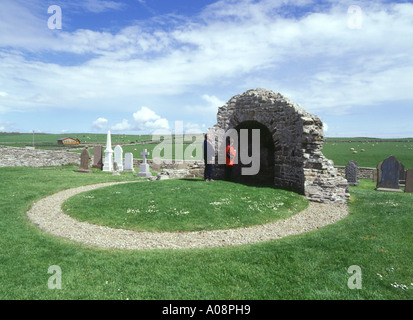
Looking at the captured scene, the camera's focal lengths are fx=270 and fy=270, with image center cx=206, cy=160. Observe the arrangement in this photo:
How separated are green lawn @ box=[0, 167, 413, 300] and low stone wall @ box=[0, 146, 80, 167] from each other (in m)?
27.4

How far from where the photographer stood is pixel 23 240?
312 inches

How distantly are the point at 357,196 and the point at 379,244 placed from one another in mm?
7669

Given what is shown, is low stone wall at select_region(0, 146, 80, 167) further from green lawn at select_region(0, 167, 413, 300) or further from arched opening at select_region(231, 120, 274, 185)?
green lawn at select_region(0, 167, 413, 300)

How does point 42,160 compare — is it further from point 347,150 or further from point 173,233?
point 347,150

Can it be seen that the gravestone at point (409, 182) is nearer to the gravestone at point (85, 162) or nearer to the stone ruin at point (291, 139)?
the stone ruin at point (291, 139)

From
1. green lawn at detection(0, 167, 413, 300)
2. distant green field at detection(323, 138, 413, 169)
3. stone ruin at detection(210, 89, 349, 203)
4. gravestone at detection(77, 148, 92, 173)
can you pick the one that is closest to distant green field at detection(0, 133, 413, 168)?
distant green field at detection(323, 138, 413, 169)

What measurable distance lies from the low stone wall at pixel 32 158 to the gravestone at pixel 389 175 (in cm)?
3152

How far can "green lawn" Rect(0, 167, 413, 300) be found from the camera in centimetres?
519

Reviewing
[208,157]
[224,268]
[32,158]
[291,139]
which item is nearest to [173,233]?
[224,268]

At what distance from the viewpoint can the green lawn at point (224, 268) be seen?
17.0 feet

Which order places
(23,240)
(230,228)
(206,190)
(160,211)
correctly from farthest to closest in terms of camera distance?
(206,190), (160,211), (230,228), (23,240)

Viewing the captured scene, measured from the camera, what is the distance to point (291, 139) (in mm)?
14992
